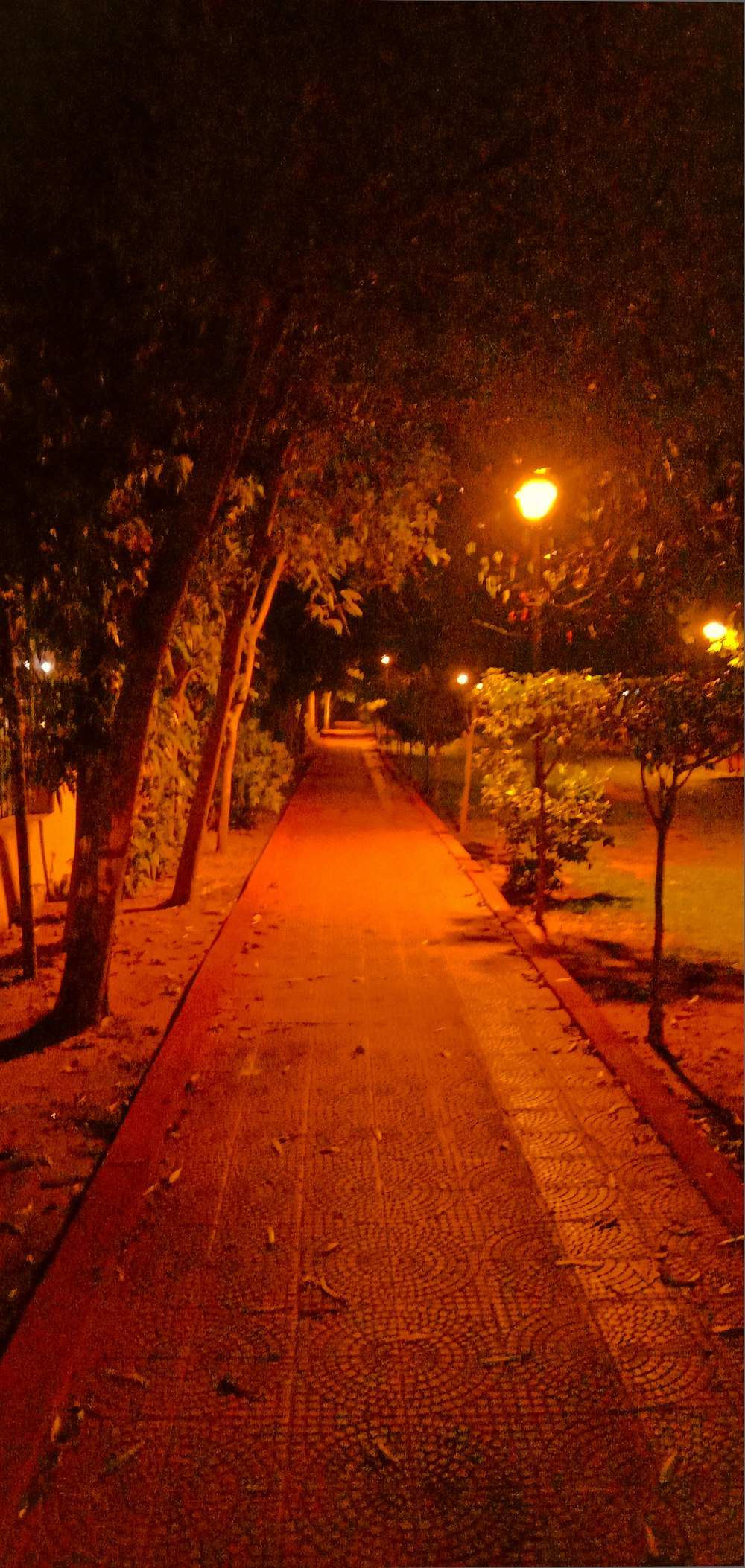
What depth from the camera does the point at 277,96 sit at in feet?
20.1

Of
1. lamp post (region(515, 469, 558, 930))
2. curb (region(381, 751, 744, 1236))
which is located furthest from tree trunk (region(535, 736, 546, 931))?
curb (region(381, 751, 744, 1236))

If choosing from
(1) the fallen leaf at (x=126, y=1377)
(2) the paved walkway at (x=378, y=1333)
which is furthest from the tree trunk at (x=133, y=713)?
(1) the fallen leaf at (x=126, y=1377)

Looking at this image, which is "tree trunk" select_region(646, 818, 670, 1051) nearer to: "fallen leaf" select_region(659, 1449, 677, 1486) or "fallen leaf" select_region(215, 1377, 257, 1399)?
"fallen leaf" select_region(659, 1449, 677, 1486)

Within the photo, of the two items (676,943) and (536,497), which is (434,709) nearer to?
(676,943)

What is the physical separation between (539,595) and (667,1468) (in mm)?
6356

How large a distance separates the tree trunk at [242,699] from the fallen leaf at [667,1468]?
10.0 metres

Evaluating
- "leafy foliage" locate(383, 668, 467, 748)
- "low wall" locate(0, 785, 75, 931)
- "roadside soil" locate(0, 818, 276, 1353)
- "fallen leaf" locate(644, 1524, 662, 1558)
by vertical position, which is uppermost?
"leafy foliage" locate(383, 668, 467, 748)

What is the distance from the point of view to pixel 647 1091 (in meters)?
5.68

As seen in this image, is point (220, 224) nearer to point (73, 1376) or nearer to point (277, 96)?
point (277, 96)

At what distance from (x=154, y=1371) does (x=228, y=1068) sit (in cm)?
281

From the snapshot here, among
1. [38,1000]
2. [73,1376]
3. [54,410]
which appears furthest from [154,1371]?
[54,410]

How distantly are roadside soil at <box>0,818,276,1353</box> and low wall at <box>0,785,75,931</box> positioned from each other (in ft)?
0.81

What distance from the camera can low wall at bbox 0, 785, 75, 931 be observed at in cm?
918

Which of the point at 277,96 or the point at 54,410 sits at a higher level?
the point at 277,96
